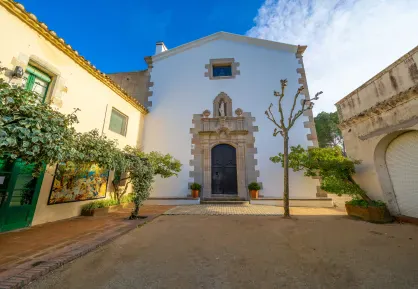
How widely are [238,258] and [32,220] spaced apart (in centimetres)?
485

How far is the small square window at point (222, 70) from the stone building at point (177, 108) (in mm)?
59

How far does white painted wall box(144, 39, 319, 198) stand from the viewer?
7.94 meters

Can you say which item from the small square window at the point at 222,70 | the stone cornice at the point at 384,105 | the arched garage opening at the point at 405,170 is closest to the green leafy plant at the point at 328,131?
the small square window at the point at 222,70

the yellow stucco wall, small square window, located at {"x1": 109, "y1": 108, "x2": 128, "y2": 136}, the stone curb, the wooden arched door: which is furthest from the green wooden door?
the wooden arched door

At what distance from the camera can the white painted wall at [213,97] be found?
794 cm

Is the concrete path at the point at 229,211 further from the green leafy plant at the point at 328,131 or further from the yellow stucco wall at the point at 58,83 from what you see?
the green leafy plant at the point at 328,131

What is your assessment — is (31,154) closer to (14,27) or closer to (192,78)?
(14,27)

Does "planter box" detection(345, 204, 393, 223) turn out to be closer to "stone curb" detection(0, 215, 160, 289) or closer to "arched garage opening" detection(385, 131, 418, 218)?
"arched garage opening" detection(385, 131, 418, 218)

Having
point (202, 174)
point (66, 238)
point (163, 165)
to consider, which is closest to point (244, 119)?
point (202, 174)

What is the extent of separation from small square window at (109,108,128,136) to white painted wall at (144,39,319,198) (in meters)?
1.50

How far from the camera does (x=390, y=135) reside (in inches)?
171

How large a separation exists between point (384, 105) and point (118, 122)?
29.1ft

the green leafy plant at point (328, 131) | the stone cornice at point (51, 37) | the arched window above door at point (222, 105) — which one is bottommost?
the stone cornice at point (51, 37)

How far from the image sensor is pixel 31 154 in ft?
7.35
